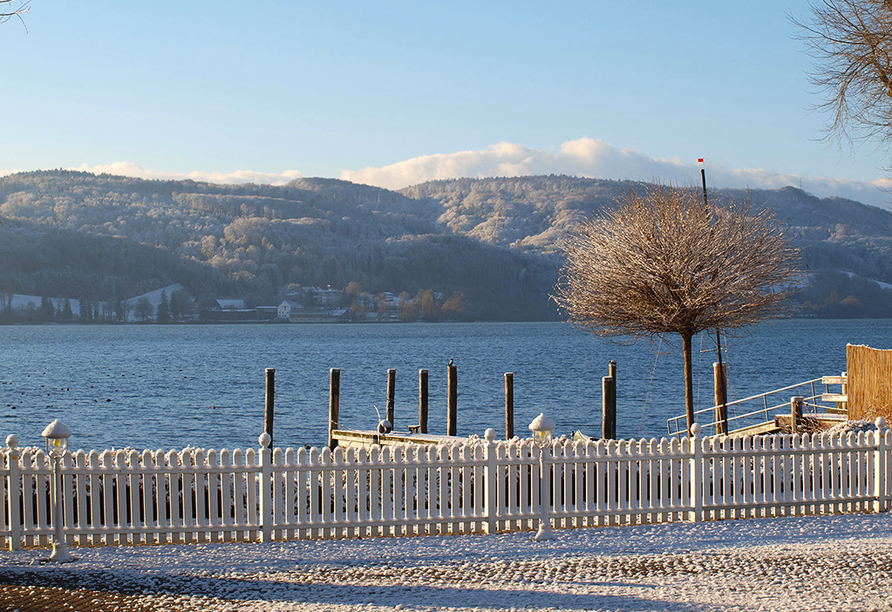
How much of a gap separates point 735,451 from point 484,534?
11.4 feet

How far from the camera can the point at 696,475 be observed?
1033 cm

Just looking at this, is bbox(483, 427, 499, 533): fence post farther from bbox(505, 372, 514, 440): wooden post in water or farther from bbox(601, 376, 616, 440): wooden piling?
bbox(505, 372, 514, 440): wooden post in water

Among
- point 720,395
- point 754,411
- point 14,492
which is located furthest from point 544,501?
point 754,411

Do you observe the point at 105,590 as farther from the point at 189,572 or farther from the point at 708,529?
the point at 708,529

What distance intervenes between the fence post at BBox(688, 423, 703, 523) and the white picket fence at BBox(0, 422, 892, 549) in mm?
17

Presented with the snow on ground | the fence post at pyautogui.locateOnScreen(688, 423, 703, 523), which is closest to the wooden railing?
the fence post at pyautogui.locateOnScreen(688, 423, 703, 523)

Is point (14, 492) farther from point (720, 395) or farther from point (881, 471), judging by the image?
point (720, 395)

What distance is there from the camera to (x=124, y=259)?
→ 196 m

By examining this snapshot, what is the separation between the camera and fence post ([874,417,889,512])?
1091 centimetres

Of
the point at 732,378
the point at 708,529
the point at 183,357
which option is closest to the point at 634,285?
the point at 708,529

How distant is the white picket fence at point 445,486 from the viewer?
353 inches

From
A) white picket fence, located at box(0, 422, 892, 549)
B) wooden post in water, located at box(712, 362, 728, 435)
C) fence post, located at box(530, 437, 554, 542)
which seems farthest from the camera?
wooden post in water, located at box(712, 362, 728, 435)

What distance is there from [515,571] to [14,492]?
17.7 feet

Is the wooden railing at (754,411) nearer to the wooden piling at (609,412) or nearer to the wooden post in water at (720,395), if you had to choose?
the wooden post in water at (720,395)
